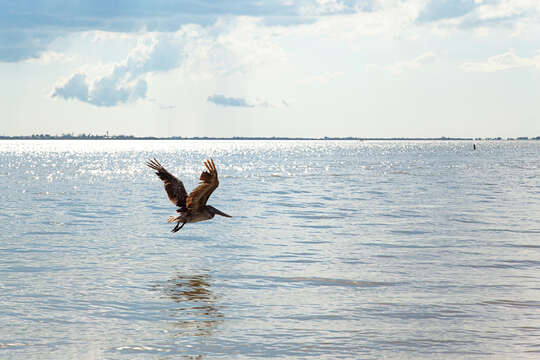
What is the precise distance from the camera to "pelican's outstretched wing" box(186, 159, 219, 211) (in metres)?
16.3

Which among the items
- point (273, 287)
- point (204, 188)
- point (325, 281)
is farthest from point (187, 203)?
point (325, 281)

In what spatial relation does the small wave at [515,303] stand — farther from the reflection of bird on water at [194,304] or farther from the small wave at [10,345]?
the small wave at [10,345]

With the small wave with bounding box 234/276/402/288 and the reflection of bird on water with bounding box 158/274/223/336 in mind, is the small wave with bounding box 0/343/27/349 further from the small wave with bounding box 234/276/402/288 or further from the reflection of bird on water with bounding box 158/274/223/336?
the small wave with bounding box 234/276/402/288

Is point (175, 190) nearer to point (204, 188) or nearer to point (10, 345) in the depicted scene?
point (204, 188)

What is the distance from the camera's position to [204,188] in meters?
17.6

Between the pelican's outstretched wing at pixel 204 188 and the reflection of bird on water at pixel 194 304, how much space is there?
193cm

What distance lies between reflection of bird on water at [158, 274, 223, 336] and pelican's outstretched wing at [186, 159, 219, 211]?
6.32ft

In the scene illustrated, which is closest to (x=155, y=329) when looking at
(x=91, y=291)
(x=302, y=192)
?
(x=91, y=291)

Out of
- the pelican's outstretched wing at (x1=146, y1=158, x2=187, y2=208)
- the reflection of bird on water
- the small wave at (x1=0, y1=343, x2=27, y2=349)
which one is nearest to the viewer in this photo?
the small wave at (x1=0, y1=343, x2=27, y2=349)

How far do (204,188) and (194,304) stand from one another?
11.5 ft

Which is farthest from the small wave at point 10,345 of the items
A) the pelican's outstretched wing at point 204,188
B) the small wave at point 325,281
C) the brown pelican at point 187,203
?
the small wave at point 325,281

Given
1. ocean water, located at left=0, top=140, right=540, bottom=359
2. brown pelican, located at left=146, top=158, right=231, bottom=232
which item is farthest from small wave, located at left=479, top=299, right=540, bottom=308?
brown pelican, located at left=146, top=158, right=231, bottom=232

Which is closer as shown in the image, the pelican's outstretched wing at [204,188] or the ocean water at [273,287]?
the ocean water at [273,287]

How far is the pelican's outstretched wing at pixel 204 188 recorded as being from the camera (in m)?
16.3
